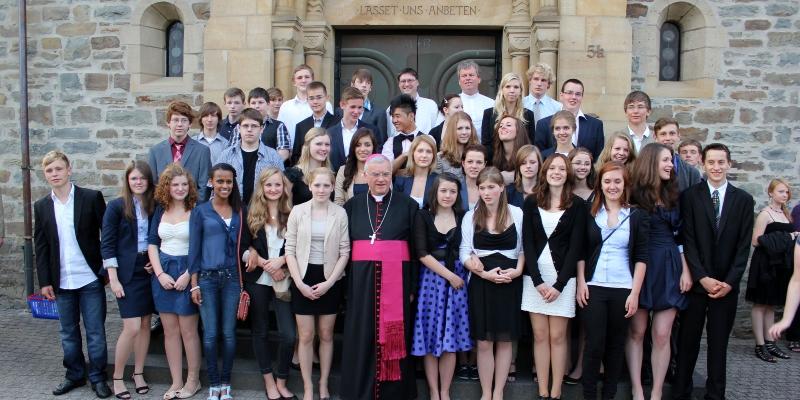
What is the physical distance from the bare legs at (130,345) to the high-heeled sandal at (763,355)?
5540 millimetres

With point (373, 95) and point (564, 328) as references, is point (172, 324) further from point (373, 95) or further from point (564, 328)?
point (373, 95)

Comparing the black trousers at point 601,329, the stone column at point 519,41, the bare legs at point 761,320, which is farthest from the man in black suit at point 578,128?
the bare legs at point 761,320

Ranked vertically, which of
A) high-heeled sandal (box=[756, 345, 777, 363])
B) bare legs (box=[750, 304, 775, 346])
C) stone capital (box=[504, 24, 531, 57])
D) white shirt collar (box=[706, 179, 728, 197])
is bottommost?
high-heeled sandal (box=[756, 345, 777, 363])

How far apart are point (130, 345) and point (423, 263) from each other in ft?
7.42

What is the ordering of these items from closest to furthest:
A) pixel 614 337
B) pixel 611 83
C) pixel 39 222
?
pixel 614 337
pixel 39 222
pixel 611 83

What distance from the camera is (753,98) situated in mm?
7945

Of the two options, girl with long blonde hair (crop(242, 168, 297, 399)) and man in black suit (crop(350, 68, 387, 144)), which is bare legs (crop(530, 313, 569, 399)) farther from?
man in black suit (crop(350, 68, 387, 144))

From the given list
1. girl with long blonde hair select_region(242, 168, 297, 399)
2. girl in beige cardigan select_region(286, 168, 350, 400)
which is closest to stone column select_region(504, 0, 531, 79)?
girl in beige cardigan select_region(286, 168, 350, 400)

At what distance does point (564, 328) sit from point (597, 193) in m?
0.95

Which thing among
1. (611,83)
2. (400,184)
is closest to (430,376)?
(400,184)

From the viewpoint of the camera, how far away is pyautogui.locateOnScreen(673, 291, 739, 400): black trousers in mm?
4984

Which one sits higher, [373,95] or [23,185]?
[373,95]

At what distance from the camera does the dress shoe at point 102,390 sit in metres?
5.21

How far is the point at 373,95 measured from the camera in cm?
867
